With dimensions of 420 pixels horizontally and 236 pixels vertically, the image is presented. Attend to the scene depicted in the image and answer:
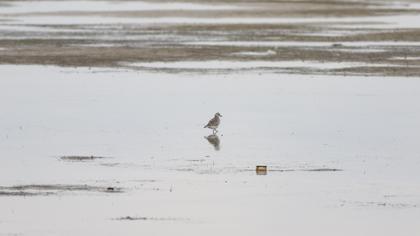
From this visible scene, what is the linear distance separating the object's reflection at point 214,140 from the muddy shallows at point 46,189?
3.79 meters

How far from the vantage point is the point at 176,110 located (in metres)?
24.7

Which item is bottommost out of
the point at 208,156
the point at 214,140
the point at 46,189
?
the point at 46,189

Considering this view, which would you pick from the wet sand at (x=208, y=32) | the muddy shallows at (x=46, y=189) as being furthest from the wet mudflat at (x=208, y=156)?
the wet sand at (x=208, y=32)

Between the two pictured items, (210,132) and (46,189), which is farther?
(210,132)

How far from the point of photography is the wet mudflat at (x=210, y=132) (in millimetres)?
14695

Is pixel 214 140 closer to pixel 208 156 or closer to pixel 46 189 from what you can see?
pixel 208 156

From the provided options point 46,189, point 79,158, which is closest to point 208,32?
point 79,158

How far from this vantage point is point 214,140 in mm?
20734

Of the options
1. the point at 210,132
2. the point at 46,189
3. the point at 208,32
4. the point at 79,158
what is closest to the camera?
the point at 46,189

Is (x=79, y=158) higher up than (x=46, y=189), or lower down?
higher up

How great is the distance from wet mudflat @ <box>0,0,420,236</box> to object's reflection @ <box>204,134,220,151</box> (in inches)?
1.2

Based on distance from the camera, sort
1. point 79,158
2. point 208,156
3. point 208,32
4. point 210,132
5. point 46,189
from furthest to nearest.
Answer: point 208,32 → point 210,132 → point 208,156 → point 79,158 → point 46,189

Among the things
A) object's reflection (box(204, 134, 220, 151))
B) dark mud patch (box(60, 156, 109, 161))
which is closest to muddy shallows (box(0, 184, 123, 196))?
dark mud patch (box(60, 156, 109, 161))

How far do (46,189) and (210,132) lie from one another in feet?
19.1
